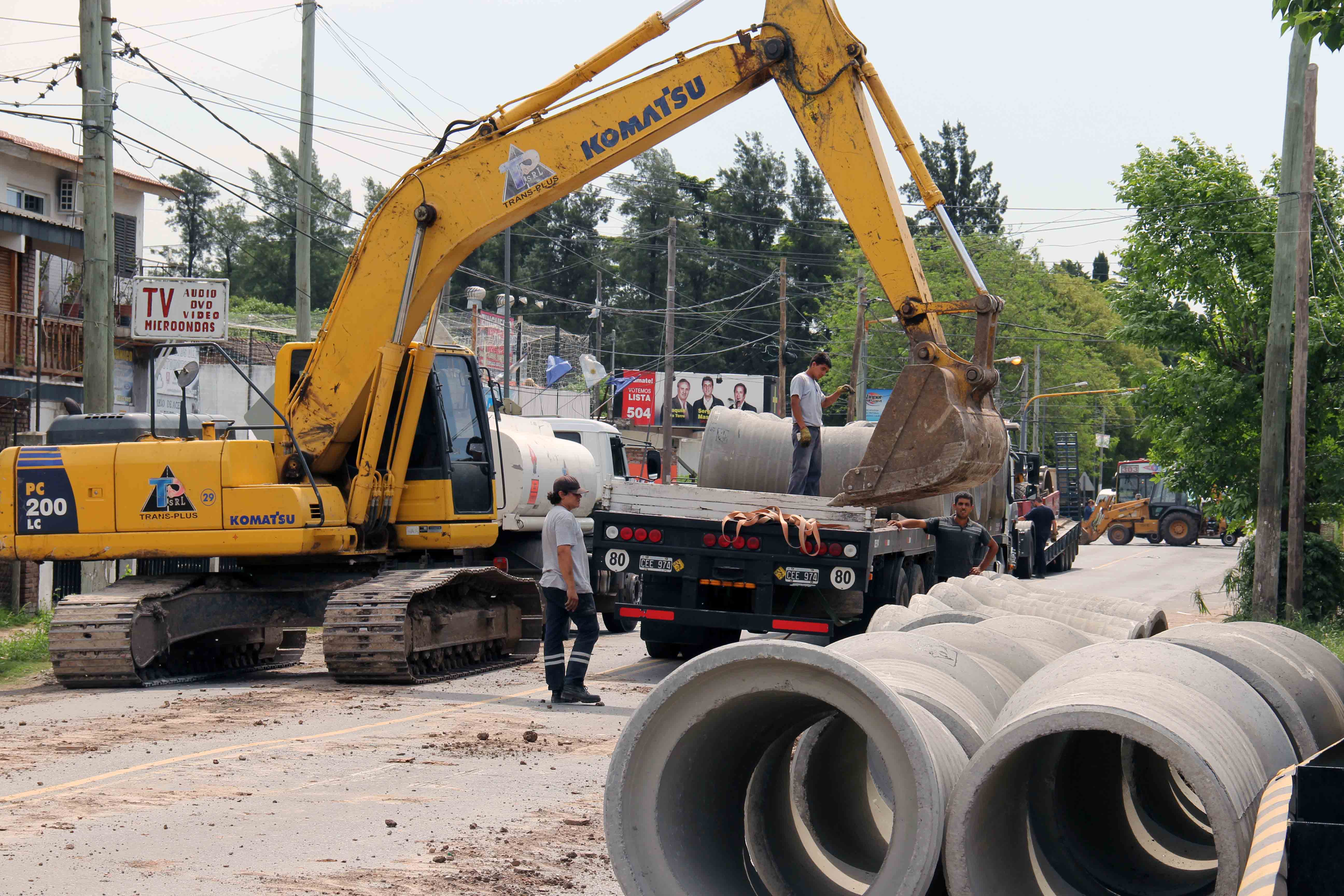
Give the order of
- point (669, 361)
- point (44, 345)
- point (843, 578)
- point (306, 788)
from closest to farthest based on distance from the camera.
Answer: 1. point (306, 788)
2. point (843, 578)
3. point (44, 345)
4. point (669, 361)

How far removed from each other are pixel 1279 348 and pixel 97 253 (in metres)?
15.1

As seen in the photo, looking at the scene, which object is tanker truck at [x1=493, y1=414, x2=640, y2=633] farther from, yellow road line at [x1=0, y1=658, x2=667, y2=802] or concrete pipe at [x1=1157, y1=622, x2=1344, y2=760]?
concrete pipe at [x1=1157, y1=622, x2=1344, y2=760]

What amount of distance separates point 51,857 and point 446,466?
26.6ft

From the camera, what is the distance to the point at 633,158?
12906mm

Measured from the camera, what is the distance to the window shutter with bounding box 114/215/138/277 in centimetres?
3072

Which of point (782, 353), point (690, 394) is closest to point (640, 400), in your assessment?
point (690, 394)

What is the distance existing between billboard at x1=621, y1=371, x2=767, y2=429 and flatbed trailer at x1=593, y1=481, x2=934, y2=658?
4577cm

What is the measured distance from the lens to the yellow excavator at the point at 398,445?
40.6 ft

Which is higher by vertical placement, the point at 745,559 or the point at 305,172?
the point at 305,172

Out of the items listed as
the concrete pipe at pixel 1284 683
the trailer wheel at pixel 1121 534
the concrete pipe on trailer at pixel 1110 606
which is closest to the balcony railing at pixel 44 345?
the concrete pipe on trailer at pixel 1110 606

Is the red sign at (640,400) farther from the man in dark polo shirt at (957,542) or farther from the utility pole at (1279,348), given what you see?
the man in dark polo shirt at (957,542)

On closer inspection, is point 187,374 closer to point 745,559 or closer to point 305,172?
point 745,559

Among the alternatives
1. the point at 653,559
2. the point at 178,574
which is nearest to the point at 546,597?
the point at 653,559

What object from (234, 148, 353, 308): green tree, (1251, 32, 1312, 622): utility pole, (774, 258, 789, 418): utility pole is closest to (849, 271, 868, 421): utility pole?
(774, 258, 789, 418): utility pole
